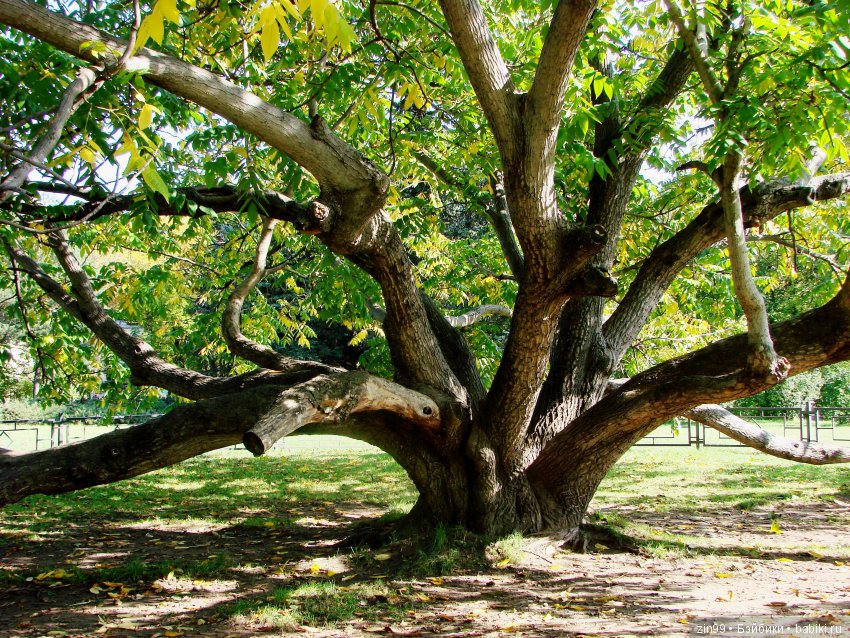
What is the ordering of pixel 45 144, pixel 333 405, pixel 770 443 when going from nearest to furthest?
1. pixel 45 144
2. pixel 333 405
3. pixel 770 443

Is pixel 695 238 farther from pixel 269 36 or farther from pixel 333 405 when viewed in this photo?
pixel 269 36

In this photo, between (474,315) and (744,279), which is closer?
(744,279)

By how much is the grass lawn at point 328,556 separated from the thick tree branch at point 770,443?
2.82 feet

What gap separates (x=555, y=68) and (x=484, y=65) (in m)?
0.48

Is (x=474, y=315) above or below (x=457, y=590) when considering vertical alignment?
above

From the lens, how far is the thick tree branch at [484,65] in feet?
13.9

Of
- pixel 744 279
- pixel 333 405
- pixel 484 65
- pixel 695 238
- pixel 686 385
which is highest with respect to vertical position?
pixel 484 65

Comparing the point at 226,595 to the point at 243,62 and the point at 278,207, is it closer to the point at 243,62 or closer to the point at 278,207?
the point at 278,207

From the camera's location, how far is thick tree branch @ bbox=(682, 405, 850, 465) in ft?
22.9

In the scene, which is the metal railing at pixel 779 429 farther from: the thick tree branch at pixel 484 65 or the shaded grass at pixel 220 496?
the thick tree branch at pixel 484 65

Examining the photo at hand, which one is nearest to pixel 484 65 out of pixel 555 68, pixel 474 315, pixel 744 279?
pixel 555 68

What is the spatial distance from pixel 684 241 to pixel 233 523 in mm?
6089

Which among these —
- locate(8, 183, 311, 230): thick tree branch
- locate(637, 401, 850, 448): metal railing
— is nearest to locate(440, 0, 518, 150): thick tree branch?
locate(8, 183, 311, 230): thick tree branch

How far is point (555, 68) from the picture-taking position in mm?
4164
